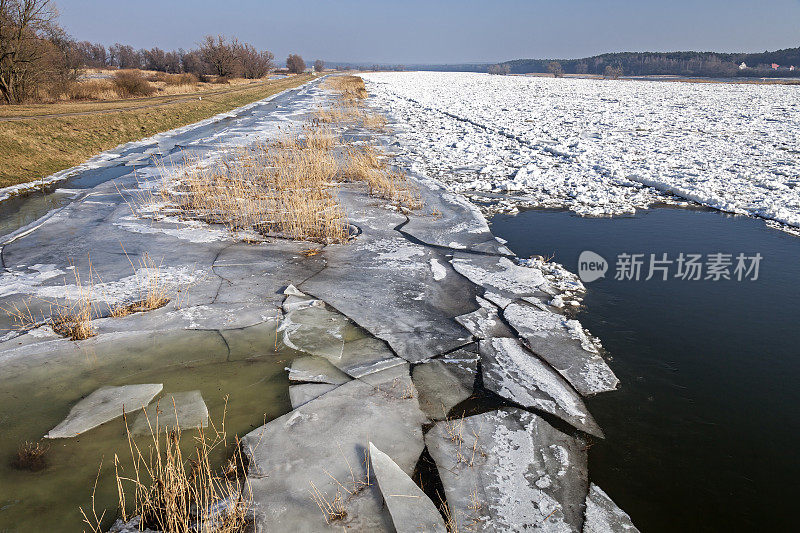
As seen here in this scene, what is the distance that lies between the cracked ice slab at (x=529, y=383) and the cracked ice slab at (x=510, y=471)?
0.18 m

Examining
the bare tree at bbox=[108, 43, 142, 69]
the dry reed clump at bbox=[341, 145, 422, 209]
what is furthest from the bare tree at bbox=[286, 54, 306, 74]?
the dry reed clump at bbox=[341, 145, 422, 209]

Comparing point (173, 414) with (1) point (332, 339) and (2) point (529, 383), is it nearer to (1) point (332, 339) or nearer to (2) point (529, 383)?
(1) point (332, 339)

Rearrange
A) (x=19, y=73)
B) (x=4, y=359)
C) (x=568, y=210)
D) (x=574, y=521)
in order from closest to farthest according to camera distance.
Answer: (x=574, y=521), (x=4, y=359), (x=568, y=210), (x=19, y=73)

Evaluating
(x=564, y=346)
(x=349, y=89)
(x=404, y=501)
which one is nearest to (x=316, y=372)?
A: (x=404, y=501)

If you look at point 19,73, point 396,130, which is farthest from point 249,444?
point 19,73

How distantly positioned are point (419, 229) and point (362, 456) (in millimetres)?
4665

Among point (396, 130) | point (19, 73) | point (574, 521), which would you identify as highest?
point (19, 73)

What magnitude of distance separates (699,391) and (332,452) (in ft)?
9.28

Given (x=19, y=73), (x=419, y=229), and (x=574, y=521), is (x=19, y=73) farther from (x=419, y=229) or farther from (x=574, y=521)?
(x=574, y=521)

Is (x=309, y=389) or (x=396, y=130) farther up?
(x=396, y=130)

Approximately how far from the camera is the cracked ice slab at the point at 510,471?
8.20 feet

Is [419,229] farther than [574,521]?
Yes

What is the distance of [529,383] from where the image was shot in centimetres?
363

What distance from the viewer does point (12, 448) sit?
2.92 metres
